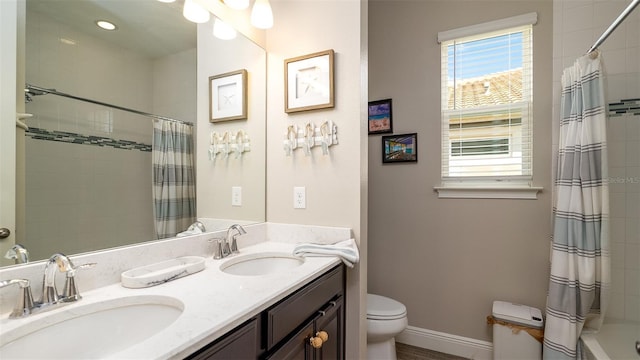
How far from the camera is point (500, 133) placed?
6.85 feet

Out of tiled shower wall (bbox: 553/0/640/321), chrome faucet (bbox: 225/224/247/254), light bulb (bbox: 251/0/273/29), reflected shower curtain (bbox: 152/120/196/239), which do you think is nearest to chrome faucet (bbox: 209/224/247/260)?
chrome faucet (bbox: 225/224/247/254)

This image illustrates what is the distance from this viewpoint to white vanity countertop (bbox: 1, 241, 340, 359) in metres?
0.58

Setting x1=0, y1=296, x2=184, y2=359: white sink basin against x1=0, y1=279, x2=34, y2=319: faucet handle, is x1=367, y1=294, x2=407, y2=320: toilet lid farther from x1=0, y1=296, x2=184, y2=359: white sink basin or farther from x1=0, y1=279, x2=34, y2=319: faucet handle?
x1=0, y1=279, x2=34, y2=319: faucet handle

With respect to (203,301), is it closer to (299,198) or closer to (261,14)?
(299,198)

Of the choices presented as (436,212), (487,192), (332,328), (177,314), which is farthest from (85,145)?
(487,192)

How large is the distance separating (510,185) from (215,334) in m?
2.14

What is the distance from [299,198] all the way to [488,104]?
5.28ft

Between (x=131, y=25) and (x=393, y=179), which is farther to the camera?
(x=393, y=179)

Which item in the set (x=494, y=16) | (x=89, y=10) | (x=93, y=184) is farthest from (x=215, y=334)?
(x=494, y=16)

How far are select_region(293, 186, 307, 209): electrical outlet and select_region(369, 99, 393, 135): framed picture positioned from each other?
111cm

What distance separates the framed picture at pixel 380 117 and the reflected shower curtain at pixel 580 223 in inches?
45.3

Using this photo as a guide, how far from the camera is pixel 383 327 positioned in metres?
1.75

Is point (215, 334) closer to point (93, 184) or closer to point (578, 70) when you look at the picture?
point (93, 184)

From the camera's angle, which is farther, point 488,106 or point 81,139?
point 488,106
